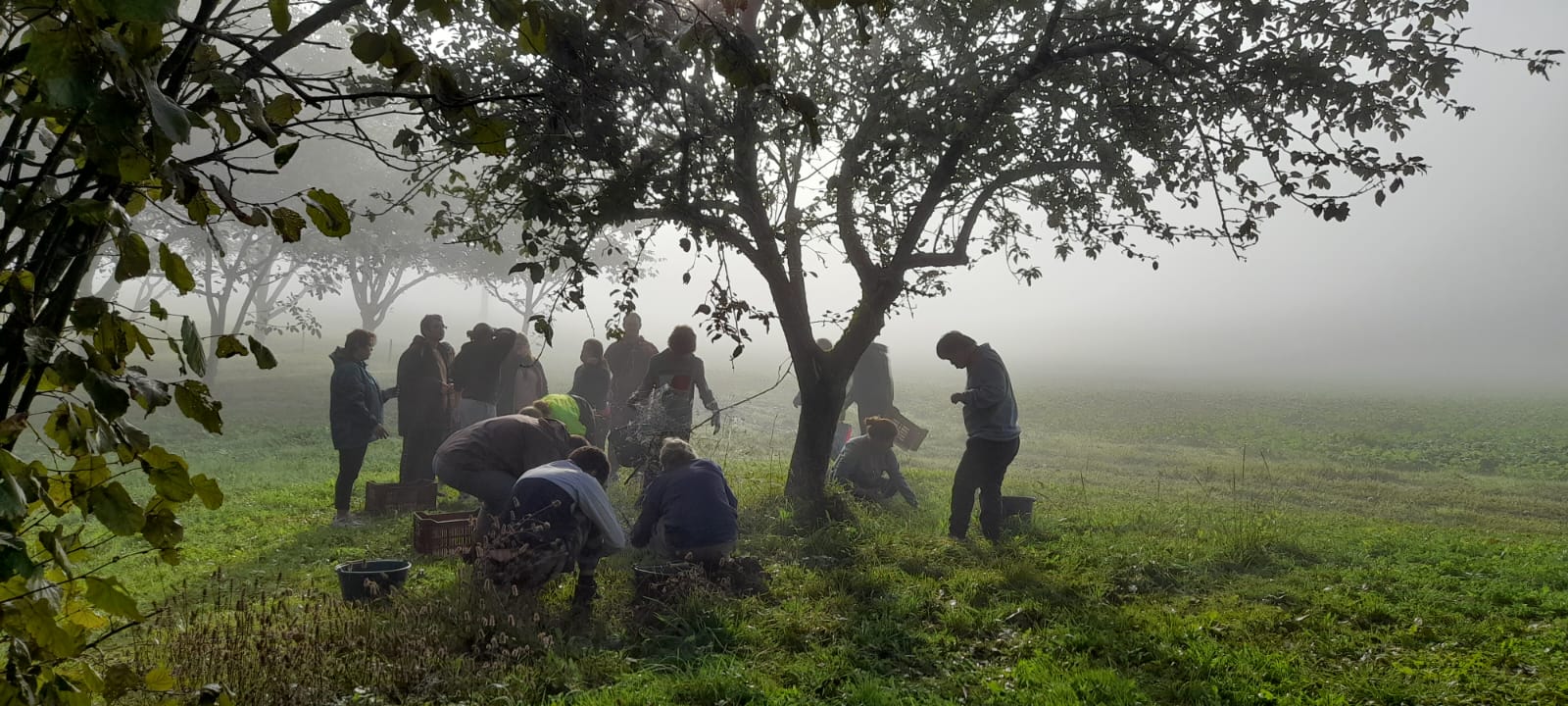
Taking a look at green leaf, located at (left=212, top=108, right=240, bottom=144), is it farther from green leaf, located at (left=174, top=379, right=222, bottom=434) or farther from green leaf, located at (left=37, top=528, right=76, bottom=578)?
green leaf, located at (left=37, top=528, right=76, bottom=578)

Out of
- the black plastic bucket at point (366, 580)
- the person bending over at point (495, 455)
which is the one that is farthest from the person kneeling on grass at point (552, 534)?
the person bending over at point (495, 455)

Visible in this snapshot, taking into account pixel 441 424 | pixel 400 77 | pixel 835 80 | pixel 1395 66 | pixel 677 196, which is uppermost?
pixel 835 80

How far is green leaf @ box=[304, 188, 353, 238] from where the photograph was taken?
1.63m

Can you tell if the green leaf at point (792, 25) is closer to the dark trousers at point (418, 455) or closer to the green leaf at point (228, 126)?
the green leaf at point (228, 126)

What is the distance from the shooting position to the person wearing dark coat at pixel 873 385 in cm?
1219

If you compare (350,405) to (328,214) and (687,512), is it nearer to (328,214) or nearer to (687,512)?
(687,512)

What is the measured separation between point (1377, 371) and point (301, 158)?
232ft

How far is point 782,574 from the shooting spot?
23.2 ft

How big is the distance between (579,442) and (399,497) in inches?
115

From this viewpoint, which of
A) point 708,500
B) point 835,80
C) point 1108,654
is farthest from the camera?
point 835,80

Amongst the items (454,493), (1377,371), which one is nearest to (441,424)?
(454,493)

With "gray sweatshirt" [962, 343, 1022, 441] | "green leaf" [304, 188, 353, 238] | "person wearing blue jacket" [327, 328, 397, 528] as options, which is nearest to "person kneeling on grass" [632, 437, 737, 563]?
"gray sweatshirt" [962, 343, 1022, 441]

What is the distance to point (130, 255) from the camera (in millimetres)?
1610

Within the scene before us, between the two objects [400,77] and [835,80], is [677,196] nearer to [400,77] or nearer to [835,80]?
[835,80]
